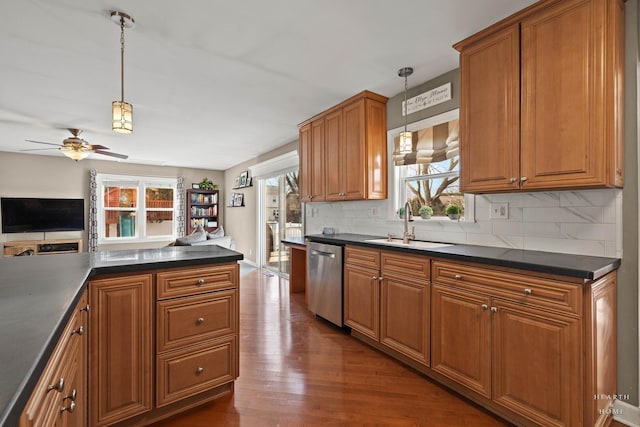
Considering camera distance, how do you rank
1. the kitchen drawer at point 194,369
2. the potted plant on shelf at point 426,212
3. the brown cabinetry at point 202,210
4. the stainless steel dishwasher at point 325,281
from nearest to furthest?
the kitchen drawer at point 194,369 → the potted plant on shelf at point 426,212 → the stainless steel dishwasher at point 325,281 → the brown cabinetry at point 202,210

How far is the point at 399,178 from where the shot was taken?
3307 millimetres

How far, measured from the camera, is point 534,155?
1.89 meters

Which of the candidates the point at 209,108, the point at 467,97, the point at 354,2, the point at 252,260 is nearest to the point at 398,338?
the point at 467,97

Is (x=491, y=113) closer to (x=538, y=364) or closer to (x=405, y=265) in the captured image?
(x=405, y=265)

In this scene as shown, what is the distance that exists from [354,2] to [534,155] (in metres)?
1.46

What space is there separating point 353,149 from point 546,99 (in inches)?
71.4

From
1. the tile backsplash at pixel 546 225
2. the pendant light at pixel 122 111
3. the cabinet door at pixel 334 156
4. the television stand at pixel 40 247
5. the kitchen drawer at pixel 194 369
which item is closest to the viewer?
the kitchen drawer at pixel 194 369

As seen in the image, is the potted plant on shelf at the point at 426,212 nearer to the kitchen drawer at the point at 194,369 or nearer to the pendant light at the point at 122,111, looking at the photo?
the kitchen drawer at the point at 194,369

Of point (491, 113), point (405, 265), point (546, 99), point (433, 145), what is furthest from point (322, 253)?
point (546, 99)

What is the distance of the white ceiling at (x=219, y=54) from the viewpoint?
192 cm

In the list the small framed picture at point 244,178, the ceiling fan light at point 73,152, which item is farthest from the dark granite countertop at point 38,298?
the small framed picture at point 244,178

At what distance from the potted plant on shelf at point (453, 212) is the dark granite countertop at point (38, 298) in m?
1.84

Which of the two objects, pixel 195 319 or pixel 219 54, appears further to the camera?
pixel 219 54

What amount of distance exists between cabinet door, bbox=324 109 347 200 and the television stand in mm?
5308
